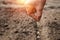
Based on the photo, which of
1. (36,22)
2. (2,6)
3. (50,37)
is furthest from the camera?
(2,6)

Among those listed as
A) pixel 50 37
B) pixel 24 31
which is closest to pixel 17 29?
pixel 24 31

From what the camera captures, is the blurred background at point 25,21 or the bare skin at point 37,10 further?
the bare skin at point 37,10

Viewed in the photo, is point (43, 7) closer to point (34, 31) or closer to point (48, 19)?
point (48, 19)

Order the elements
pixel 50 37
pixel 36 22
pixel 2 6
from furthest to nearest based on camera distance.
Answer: pixel 2 6
pixel 36 22
pixel 50 37

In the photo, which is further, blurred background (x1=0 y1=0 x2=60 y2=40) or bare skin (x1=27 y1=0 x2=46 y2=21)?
bare skin (x1=27 y1=0 x2=46 y2=21)

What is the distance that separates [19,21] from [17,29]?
70mm

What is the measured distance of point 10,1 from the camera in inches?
46.2

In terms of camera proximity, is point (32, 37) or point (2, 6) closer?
point (32, 37)

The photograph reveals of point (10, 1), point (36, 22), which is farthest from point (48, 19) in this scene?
point (10, 1)

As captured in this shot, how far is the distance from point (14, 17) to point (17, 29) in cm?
11

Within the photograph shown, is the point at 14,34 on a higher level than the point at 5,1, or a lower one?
lower

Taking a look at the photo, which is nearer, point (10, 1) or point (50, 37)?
point (50, 37)

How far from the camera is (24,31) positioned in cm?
95

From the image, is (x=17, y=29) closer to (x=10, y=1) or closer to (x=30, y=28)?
(x=30, y=28)
